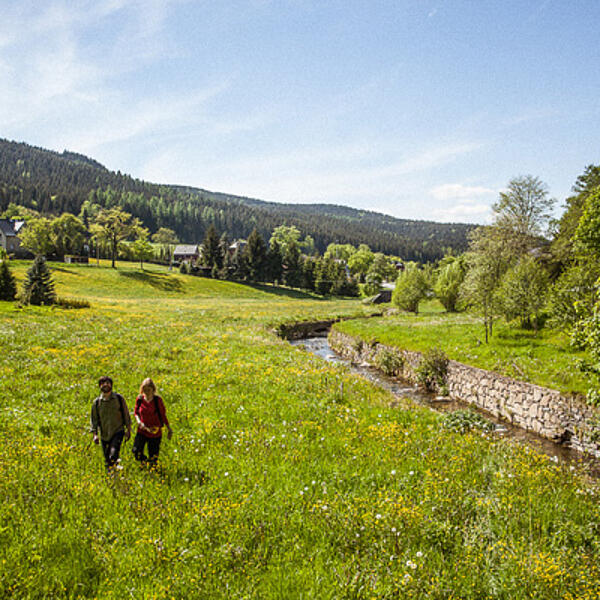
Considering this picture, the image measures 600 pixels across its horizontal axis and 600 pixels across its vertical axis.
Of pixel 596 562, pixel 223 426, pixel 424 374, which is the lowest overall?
pixel 424 374

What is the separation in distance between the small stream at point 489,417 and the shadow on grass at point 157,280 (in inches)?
1988

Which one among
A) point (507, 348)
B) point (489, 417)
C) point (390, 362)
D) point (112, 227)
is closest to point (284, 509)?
point (489, 417)

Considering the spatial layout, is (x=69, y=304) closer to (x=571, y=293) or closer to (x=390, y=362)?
(x=390, y=362)

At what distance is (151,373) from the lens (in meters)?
14.3

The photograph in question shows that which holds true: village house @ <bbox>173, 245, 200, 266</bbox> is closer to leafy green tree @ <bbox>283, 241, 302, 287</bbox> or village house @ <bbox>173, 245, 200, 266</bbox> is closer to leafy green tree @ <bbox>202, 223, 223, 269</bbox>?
leafy green tree @ <bbox>202, 223, 223, 269</bbox>

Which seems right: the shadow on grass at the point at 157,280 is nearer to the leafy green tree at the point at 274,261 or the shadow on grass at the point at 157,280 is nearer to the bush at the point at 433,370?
the leafy green tree at the point at 274,261

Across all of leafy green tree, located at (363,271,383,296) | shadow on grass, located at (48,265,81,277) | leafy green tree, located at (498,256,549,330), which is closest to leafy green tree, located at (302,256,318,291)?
leafy green tree, located at (363,271,383,296)

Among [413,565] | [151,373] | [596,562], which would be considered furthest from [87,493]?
[151,373]

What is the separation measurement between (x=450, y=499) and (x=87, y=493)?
6.14 meters

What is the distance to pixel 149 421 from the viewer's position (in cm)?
689

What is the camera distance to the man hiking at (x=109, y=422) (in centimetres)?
669

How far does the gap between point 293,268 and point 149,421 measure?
290ft

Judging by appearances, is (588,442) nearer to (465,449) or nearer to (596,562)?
(465,449)

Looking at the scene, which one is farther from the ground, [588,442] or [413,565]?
[413,565]
